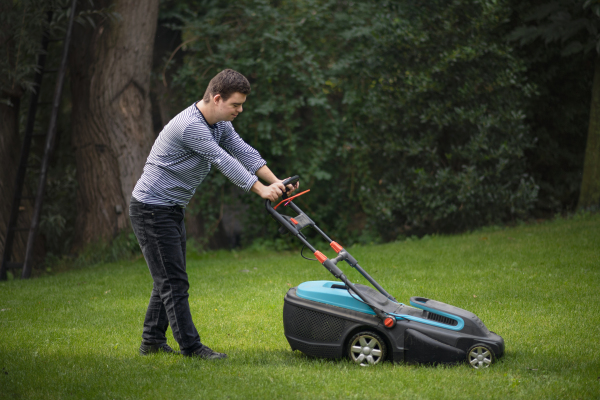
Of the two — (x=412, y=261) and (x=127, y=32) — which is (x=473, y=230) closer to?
(x=412, y=261)

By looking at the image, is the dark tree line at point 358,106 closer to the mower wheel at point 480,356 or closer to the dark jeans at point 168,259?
the dark jeans at point 168,259

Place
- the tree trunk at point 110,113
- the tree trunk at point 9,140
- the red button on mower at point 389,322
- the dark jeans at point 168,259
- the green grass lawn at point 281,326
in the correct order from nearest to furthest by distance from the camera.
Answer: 1. the green grass lawn at point 281,326
2. the red button on mower at point 389,322
3. the dark jeans at point 168,259
4. the tree trunk at point 9,140
5. the tree trunk at point 110,113

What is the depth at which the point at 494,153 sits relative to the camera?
29.4ft

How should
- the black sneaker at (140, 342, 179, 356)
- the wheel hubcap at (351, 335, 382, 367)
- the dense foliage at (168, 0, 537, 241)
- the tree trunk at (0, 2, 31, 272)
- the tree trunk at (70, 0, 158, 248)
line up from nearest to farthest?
the wheel hubcap at (351, 335, 382, 367), the black sneaker at (140, 342, 179, 356), the tree trunk at (0, 2, 31, 272), the tree trunk at (70, 0, 158, 248), the dense foliage at (168, 0, 537, 241)

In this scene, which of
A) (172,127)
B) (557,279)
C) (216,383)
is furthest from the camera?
(557,279)

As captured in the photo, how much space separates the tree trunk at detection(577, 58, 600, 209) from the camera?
9.23 m

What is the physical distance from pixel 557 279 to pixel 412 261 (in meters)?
1.85

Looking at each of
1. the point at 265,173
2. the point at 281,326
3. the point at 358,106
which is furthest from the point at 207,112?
the point at 358,106

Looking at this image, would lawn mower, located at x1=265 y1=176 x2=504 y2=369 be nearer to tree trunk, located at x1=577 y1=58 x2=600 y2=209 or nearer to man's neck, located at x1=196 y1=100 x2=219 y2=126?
man's neck, located at x1=196 y1=100 x2=219 y2=126

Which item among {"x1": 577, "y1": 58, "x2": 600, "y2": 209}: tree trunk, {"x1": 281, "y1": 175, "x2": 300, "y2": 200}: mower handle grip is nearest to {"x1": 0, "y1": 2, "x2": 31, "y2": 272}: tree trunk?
{"x1": 281, "y1": 175, "x2": 300, "y2": 200}: mower handle grip

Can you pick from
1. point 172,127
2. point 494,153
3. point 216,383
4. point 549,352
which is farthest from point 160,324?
point 494,153

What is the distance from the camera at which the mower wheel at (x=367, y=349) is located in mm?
3803

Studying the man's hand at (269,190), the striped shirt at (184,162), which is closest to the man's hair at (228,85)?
the striped shirt at (184,162)

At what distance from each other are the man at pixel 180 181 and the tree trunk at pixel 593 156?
715 centimetres
